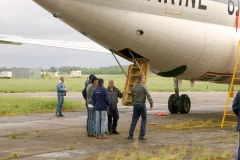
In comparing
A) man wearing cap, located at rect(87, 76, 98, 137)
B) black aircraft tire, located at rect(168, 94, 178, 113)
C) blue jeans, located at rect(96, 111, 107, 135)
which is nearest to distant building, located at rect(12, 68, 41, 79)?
black aircraft tire, located at rect(168, 94, 178, 113)

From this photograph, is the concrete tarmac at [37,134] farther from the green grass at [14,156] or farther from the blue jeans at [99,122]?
the blue jeans at [99,122]

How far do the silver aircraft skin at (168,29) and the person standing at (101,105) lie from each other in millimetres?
2031

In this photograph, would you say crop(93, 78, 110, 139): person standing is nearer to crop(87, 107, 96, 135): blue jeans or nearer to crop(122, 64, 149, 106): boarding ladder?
crop(87, 107, 96, 135): blue jeans

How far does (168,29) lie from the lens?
16688 millimetres

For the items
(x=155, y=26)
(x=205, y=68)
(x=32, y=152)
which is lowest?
(x=32, y=152)

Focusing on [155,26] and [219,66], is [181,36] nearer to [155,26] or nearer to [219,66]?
[155,26]

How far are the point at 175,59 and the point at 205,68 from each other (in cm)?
185

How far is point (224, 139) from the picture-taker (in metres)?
14.5

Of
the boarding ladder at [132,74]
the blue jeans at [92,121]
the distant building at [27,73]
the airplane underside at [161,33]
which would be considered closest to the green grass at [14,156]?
the blue jeans at [92,121]

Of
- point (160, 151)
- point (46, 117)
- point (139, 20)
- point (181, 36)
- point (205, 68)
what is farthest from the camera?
point (46, 117)

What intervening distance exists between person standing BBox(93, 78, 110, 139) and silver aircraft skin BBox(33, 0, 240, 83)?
80.0 inches

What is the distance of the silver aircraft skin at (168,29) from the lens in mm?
15062

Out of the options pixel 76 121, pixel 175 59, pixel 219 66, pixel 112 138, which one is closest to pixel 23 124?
pixel 76 121

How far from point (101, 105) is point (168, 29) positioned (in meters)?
3.94
